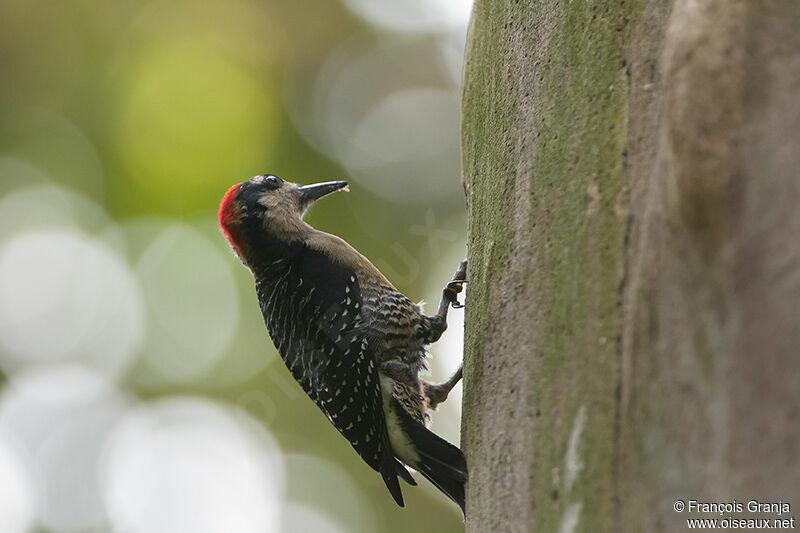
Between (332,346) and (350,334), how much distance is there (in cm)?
10

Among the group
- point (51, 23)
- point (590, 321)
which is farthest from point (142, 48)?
point (590, 321)

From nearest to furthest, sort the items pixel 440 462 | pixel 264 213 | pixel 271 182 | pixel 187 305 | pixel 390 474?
pixel 440 462 → pixel 390 474 → pixel 264 213 → pixel 271 182 → pixel 187 305

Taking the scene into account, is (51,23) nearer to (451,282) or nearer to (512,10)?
(451,282)

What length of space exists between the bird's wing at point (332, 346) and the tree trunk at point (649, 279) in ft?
4.69

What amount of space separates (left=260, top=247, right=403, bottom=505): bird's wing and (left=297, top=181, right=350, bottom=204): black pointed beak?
2.07 ft

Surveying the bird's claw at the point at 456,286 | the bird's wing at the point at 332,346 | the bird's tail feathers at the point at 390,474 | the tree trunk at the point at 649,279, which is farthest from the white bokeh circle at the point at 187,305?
the tree trunk at the point at 649,279

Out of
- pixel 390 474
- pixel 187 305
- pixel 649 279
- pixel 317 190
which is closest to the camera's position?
pixel 649 279

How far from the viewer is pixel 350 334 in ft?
13.1

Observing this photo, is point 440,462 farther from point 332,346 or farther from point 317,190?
point 317,190

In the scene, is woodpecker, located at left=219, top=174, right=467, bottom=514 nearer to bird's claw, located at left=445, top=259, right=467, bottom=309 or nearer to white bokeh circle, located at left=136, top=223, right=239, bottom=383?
bird's claw, located at left=445, top=259, right=467, bottom=309

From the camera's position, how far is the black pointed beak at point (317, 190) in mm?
4953

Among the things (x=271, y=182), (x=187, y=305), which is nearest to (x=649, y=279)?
(x=271, y=182)

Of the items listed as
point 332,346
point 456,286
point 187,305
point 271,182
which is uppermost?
point 271,182

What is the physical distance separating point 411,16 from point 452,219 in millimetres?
1747
